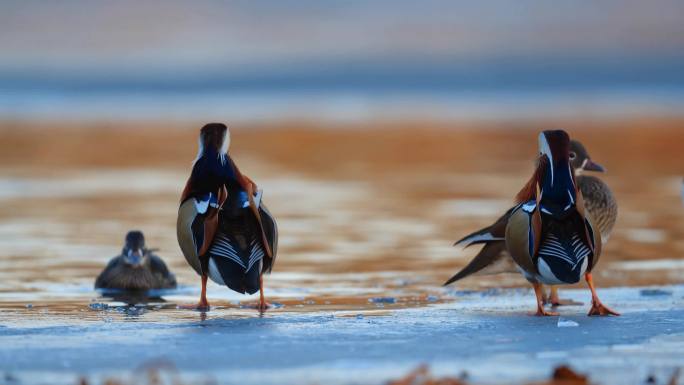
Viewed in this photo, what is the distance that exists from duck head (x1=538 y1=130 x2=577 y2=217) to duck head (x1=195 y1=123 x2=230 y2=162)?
80.6 inches

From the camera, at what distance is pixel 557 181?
8.16 m

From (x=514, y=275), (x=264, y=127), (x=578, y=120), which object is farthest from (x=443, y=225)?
(x=578, y=120)

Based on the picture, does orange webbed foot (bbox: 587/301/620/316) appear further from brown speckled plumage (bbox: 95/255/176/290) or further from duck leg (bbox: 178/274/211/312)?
brown speckled plumage (bbox: 95/255/176/290)

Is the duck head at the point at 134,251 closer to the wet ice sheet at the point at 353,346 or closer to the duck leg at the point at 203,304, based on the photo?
the duck leg at the point at 203,304

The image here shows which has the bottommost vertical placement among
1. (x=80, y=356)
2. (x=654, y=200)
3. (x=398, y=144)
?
(x=80, y=356)

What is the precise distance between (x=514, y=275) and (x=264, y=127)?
22216mm

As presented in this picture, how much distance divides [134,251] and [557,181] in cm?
396

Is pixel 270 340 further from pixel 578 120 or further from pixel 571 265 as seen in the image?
pixel 578 120

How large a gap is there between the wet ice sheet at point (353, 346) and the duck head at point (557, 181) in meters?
0.69

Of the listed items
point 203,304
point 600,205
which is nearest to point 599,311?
point 600,205

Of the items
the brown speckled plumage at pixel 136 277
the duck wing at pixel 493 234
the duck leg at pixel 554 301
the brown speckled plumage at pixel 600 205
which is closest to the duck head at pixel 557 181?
the duck wing at pixel 493 234

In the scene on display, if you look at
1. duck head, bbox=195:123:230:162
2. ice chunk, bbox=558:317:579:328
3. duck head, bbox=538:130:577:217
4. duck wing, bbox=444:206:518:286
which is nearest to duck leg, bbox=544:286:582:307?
duck wing, bbox=444:206:518:286

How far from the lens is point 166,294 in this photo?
34.7 feet

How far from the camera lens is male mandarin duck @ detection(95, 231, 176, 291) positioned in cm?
1070
